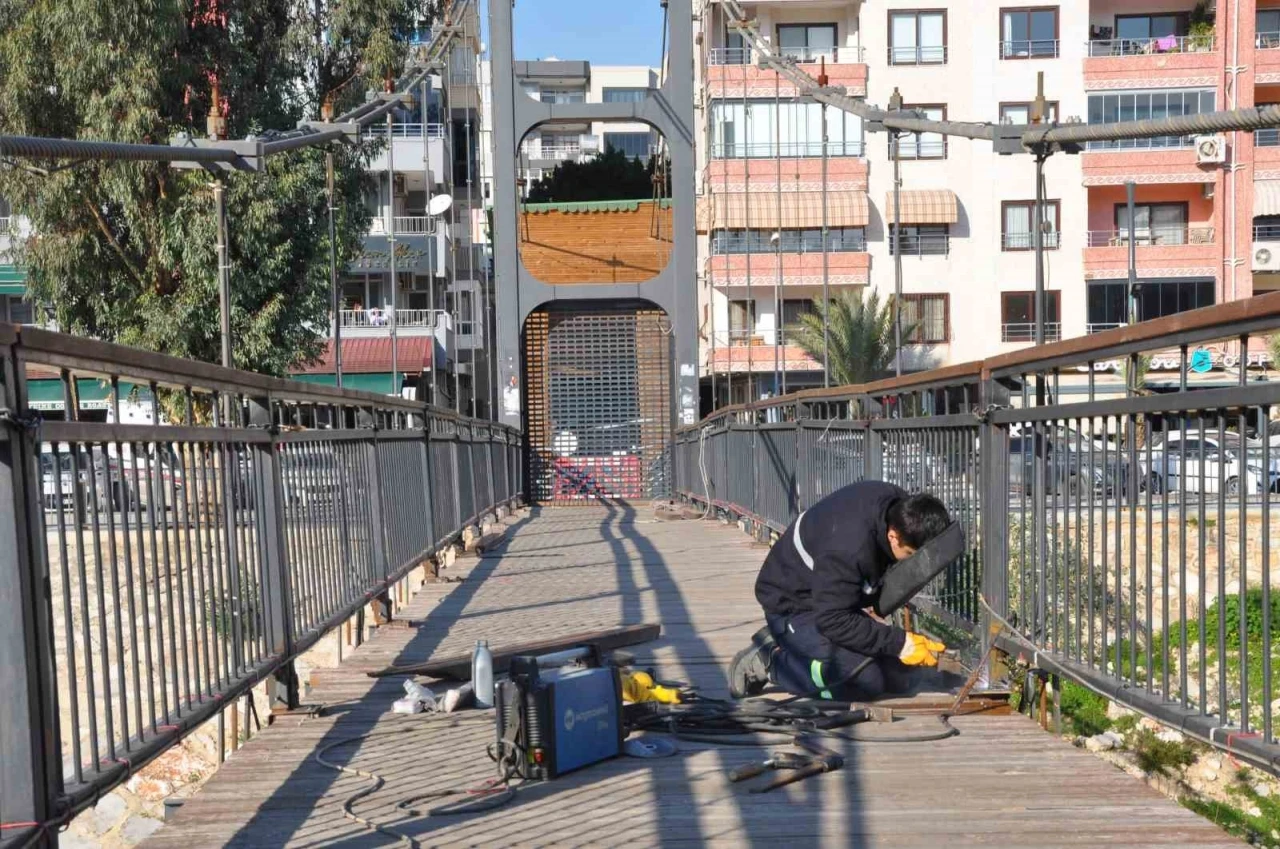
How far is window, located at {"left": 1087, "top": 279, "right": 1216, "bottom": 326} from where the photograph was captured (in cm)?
4366

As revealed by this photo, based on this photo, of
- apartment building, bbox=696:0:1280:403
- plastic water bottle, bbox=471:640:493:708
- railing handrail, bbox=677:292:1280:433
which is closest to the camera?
railing handrail, bbox=677:292:1280:433

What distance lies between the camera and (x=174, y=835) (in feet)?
12.2

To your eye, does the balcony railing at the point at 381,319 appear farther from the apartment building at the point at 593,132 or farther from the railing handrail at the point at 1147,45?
the apartment building at the point at 593,132

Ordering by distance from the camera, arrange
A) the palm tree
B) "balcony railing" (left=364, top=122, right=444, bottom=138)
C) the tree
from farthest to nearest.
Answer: "balcony railing" (left=364, top=122, right=444, bottom=138) < the palm tree < the tree

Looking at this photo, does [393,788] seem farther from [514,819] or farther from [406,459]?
[406,459]

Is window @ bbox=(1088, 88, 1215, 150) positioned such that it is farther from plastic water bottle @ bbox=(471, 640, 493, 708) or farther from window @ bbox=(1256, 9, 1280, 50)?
plastic water bottle @ bbox=(471, 640, 493, 708)

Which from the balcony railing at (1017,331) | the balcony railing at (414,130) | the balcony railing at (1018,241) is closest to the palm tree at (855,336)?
the balcony railing at (1017,331)

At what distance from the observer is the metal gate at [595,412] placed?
25750 millimetres

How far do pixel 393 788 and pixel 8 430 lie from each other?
5.82 feet

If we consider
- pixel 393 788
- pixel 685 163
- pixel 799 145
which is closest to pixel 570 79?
pixel 685 163

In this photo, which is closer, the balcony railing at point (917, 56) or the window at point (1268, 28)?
the window at point (1268, 28)

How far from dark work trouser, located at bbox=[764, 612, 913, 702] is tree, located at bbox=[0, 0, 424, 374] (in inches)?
753

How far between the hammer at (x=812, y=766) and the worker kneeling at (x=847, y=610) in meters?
0.68

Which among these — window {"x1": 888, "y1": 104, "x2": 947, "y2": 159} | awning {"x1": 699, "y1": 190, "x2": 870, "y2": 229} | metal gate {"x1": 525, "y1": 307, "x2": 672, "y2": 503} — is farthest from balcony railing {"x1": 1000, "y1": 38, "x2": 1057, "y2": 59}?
metal gate {"x1": 525, "y1": 307, "x2": 672, "y2": 503}
